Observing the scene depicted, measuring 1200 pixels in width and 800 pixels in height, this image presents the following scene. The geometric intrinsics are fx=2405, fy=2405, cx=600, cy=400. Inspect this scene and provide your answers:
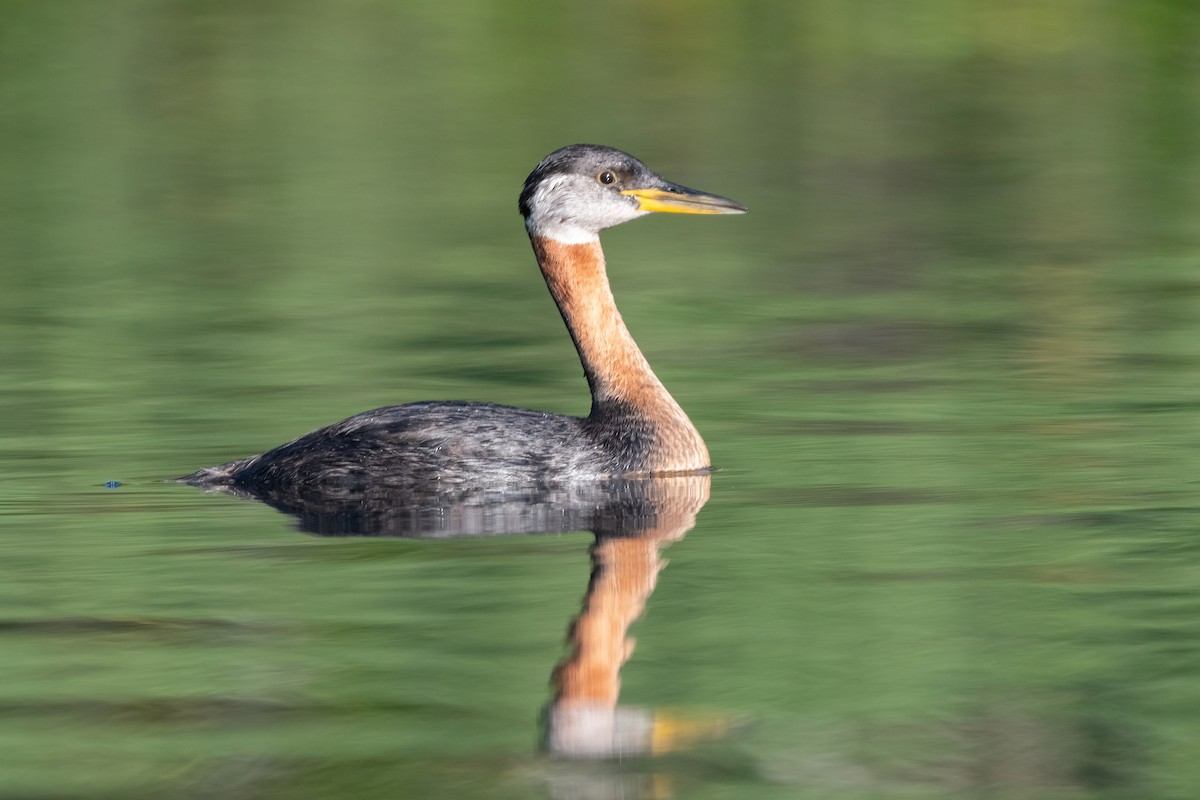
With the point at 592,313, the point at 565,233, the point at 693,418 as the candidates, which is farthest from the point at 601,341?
the point at 693,418

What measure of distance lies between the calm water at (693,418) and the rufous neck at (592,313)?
22.1 inches

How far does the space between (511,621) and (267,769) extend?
5.14 ft

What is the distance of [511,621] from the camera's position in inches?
293

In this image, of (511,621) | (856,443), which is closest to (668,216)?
(856,443)

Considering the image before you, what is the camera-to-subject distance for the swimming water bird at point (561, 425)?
32.2 feet

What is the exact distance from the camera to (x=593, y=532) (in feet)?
29.4


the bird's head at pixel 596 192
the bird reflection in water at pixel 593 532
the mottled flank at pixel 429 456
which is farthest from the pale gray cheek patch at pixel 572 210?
the bird reflection in water at pixel 593 532

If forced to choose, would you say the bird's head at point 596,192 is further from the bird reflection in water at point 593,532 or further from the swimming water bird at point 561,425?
the bird reflection in water at point 593,532

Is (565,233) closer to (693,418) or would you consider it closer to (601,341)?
(601,341)

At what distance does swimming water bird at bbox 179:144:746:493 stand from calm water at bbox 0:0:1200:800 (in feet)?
1.20

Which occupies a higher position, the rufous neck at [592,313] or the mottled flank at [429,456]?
the rufous neck at [592,313]

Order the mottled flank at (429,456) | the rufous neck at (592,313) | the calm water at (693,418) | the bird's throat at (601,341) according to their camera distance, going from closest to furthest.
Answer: the calm water at (693,418), the mottled flank at (429,456), the bird's throat at (601,341), the rufous neck at (592,313)

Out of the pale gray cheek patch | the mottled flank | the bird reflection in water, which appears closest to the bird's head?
the pale gray cheek patch

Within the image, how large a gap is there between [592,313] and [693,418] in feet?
3.21
